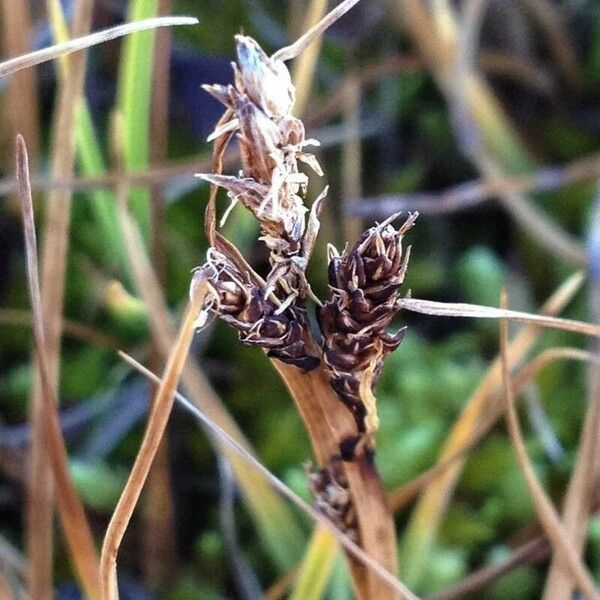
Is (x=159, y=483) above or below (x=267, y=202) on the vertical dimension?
below

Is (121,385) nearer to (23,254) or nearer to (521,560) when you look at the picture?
(23,254)

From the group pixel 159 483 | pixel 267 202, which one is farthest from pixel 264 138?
pixel 159 483

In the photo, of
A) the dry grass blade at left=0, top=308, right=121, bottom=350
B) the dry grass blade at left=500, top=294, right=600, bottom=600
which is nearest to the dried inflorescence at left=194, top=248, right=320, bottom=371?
the dry grass blade at left=500, top=294, right=600, bottom=600

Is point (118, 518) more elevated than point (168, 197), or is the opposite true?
point (168, 197)

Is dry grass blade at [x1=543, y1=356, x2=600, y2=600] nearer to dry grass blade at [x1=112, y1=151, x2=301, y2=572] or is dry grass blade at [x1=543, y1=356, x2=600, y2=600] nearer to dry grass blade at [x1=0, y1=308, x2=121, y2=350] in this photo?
dry grass blade at [x1=112, y1=151, x2=301, y2=572]

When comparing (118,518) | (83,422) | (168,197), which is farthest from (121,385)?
(118,518)

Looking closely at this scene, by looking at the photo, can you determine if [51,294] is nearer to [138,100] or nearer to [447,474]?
[138,100]
